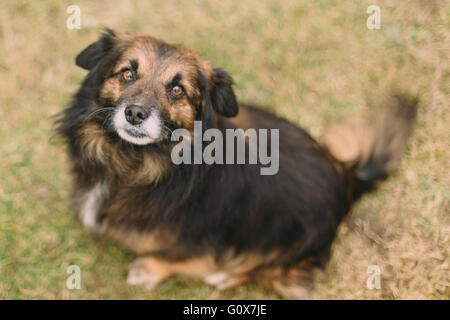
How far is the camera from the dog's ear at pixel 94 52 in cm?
284

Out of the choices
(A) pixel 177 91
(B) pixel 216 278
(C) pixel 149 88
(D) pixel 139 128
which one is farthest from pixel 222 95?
(B) pixel 216 278

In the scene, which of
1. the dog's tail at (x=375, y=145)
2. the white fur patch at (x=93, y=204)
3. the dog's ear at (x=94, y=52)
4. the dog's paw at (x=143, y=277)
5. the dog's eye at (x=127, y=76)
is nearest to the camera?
the dog's eye at (x=127, y=76)

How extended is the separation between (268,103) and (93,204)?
2277mm

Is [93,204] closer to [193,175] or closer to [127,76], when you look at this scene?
[193,175]

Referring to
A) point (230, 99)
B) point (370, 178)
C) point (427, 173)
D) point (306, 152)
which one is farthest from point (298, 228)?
point (427, 173)

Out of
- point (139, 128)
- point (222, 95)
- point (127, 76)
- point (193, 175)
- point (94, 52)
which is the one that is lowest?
point (193, 175)

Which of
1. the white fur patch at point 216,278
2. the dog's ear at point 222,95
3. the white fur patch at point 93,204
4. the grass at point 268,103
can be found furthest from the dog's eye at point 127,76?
the white fur patch at point 216,278

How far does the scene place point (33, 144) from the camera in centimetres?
418

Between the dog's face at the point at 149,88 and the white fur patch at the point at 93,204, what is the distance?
515mm

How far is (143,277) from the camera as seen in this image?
12.1 ft

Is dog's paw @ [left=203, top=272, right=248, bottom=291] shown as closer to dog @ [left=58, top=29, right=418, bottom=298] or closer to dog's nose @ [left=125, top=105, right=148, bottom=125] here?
dog @ [left=58, top=29, right=418, bottom=298]

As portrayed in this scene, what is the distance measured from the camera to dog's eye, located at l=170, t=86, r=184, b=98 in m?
2.73

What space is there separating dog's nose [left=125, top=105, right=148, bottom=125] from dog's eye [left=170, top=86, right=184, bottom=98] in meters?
0.25

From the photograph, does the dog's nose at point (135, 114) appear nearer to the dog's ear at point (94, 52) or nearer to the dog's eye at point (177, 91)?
the dog's eye at point (177, 91)
